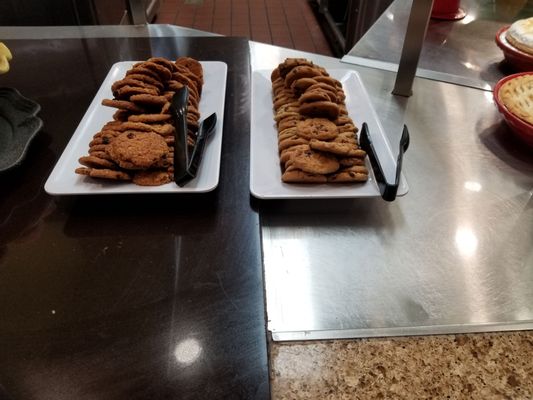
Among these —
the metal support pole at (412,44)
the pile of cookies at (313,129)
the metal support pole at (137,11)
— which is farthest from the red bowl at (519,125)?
the metal support pole at (137,11)

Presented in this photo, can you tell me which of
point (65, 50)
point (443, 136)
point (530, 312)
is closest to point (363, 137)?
point (443, 136)

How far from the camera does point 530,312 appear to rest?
550 millimetres

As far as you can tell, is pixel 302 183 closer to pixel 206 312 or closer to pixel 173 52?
pixel 206 312

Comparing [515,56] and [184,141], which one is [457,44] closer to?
[515,56]

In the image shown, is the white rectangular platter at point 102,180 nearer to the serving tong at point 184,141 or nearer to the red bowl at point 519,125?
Result: the serving tong at point 184,141

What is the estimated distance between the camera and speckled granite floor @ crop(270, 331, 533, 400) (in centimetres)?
47

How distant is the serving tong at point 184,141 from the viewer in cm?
67

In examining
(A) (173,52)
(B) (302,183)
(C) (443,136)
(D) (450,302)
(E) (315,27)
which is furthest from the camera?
(E) (315,27)

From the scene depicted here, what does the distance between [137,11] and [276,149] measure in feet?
3.01

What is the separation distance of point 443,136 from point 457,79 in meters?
0.31

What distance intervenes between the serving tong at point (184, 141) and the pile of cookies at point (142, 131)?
2 cm

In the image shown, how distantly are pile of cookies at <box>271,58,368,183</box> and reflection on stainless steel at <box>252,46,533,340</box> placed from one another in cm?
6

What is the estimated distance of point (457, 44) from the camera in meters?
1.31

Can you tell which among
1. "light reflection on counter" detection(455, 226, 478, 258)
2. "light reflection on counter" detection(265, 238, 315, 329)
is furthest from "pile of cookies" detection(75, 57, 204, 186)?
"light reflection on counter" detection(455, 226, 478, 258)
